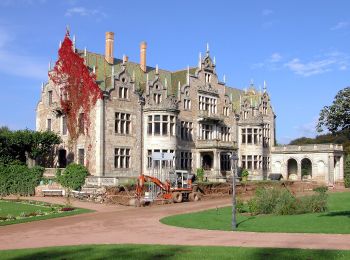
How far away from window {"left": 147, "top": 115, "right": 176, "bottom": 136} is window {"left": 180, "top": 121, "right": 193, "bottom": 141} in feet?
11.9

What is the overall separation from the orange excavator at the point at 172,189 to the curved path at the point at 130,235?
29.3 feet

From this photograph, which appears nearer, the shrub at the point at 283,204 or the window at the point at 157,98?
the shrub at the point at 283,204

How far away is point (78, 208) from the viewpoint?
32531 millimetres

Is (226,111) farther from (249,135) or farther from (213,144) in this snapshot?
(213,144)

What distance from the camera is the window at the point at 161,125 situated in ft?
159

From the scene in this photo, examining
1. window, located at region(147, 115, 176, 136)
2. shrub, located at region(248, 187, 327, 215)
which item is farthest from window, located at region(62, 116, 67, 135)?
shrub, located at region(248, 187, 327, 215)

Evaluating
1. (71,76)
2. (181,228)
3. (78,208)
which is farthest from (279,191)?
(71,76)

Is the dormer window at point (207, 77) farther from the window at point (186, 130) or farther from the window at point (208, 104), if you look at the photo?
the window at point (186, 130)

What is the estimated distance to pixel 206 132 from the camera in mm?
55875

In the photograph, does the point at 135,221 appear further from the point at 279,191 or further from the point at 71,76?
the point at 71,76

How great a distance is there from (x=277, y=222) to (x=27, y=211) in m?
16.5

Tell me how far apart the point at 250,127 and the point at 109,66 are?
2033cm

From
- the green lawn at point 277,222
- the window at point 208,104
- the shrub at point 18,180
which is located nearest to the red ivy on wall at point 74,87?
the shrub at point 18,180

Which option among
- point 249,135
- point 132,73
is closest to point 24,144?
point 132,73
